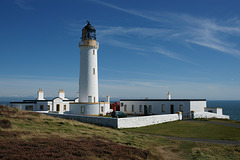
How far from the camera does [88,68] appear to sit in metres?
36.2

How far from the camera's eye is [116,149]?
12.4 metres

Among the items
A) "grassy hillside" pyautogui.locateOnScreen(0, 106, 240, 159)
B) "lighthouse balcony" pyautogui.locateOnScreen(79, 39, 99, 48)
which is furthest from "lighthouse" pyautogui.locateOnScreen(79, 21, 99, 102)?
"grassy hillside" pyautogui.locateOnScreen(0, 106, 240, 159)

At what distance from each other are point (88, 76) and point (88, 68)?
1414mm

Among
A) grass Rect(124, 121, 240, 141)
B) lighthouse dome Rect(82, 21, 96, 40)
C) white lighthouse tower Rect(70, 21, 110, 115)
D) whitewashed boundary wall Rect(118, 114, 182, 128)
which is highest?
lighthouse dome Rect(82, 21, 96, 40)

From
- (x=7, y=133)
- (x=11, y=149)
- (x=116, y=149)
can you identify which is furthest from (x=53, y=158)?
(x=7, y=133)

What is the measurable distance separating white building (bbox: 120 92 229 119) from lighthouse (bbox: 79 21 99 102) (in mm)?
8146

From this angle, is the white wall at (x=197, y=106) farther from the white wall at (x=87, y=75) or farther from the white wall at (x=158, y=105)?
the white wall at (x=87, y=75)

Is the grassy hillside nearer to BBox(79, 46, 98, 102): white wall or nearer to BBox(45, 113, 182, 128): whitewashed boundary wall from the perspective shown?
BBox(45, 113, 182, 128): whitewashed boundary wall

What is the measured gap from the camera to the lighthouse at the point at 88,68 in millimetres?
36031

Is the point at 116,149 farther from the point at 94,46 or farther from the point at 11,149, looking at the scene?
the point at 94,46

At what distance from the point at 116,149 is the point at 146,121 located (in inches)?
→ 586

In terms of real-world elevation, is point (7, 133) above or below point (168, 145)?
above

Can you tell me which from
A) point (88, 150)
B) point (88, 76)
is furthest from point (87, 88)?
point (88, 150)

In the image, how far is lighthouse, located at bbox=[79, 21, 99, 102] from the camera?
36031mm
